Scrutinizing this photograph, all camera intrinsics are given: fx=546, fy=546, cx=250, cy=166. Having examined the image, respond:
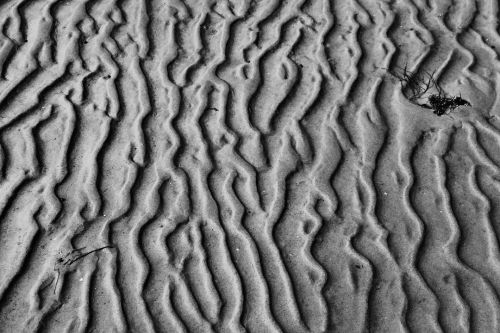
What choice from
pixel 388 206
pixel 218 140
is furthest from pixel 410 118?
pixel 218 140

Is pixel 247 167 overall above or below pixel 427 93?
below

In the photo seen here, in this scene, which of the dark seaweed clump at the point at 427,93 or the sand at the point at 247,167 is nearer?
the sand at the point at 247,167

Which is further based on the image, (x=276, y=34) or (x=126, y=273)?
(x=276, y=34)

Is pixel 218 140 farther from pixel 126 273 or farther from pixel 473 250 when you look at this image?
pixel 473 250

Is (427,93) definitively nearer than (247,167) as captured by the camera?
No
